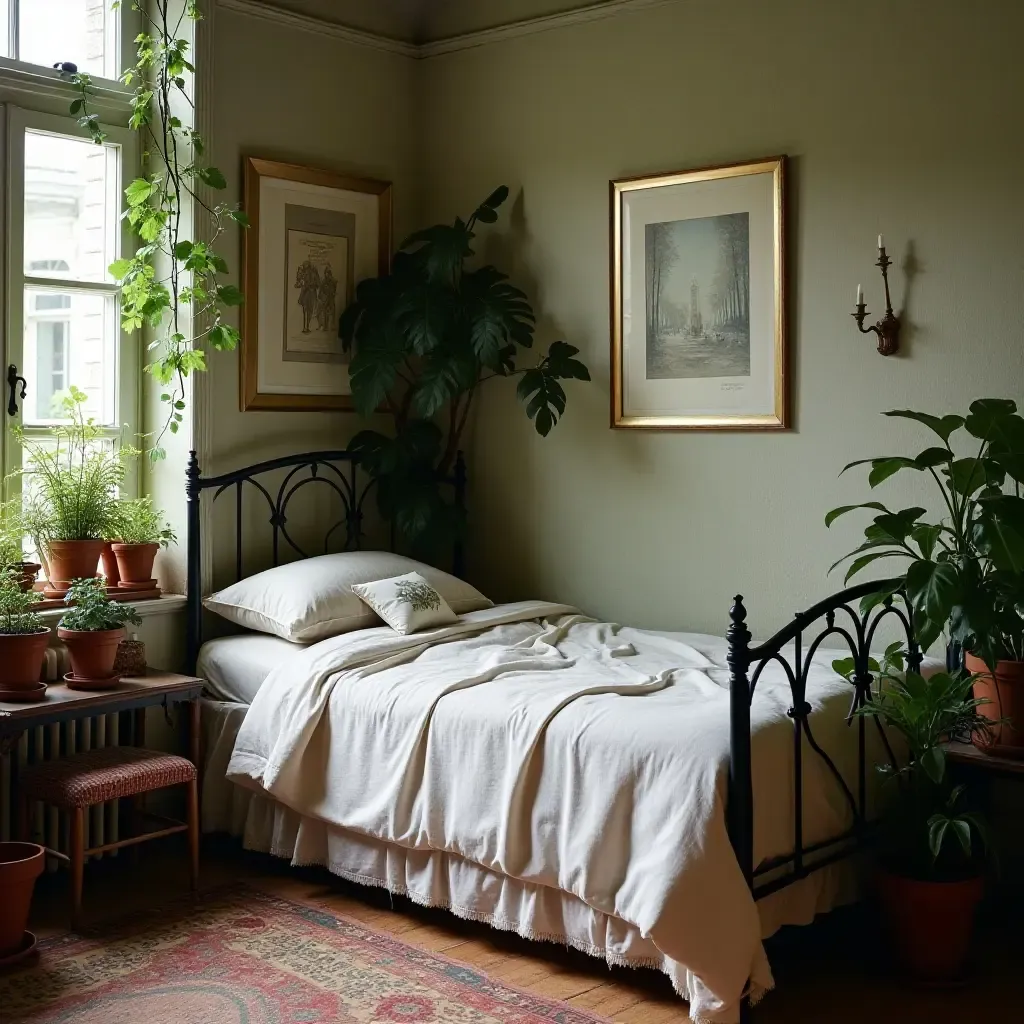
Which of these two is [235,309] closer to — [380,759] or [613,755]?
[380,759]

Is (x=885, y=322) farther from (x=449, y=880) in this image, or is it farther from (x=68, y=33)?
(x=68, y=33)

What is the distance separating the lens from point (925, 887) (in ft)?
10.2

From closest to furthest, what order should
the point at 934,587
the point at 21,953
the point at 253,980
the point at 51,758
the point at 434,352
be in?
1. the point at 934,587
2. the point at 253,980
3. the point at 21,953
4. the point at 51,758
5. the point at 434,352

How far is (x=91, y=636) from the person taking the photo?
366 cm

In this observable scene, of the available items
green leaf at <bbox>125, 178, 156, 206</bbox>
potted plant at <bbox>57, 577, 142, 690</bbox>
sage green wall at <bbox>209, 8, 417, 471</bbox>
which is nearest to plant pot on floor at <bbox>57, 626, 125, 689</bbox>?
potted plant at <bbox>57, 577, 142, 690</bbox>

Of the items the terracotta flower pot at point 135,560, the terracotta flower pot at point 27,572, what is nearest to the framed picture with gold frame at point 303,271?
the terracotta flower pot at point 135,560

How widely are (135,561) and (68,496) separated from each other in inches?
11.8

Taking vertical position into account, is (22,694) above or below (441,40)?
below

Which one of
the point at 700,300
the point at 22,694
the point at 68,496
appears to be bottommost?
the point at 22,694

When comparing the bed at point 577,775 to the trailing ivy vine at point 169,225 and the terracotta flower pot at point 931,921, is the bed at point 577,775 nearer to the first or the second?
the terracotta flower pot at point 931,921

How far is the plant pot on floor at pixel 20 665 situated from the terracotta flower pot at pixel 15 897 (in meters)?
0.44

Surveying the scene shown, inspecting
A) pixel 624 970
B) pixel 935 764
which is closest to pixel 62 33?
pixel 624 970

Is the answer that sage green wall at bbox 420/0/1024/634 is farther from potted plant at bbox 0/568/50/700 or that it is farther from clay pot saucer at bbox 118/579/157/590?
potted plant at bbox 0/568/50/700

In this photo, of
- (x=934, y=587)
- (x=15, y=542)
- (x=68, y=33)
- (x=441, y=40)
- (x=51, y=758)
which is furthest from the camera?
(x=441, y=40)
